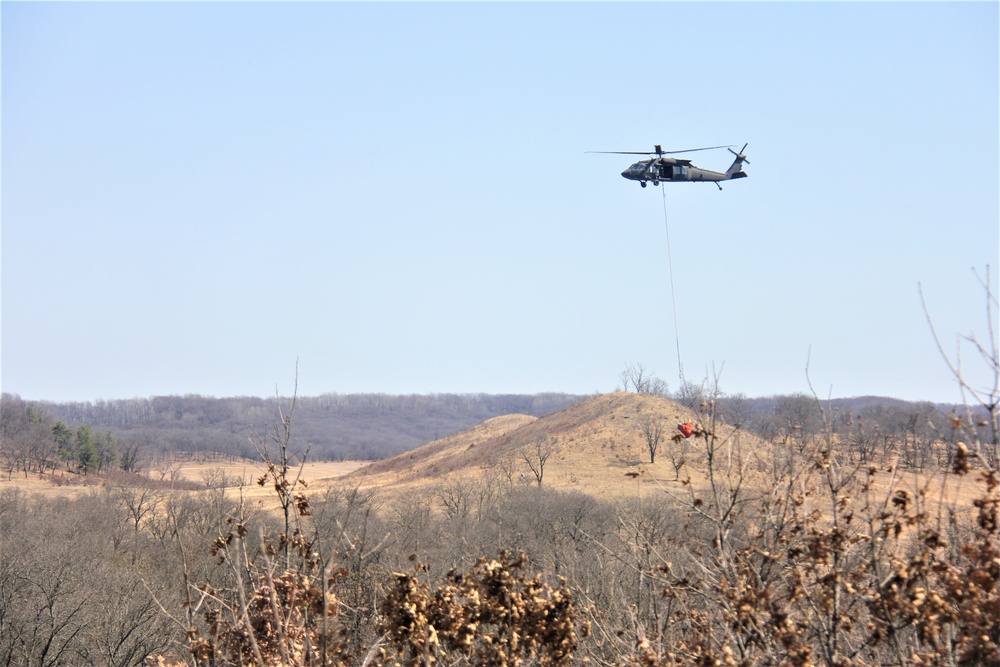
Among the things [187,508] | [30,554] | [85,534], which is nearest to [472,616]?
[30,554]

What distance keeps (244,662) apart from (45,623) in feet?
87.0

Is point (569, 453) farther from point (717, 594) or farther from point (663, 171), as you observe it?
point (717, 594)

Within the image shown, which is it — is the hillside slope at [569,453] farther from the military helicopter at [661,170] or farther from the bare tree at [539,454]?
the military helicopter at [661,170]

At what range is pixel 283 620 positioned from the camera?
7676 millimetres

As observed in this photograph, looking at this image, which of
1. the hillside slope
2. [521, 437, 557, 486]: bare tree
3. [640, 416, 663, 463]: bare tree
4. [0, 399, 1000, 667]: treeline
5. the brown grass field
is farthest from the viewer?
[640, 416, 663, 463]: bare tree

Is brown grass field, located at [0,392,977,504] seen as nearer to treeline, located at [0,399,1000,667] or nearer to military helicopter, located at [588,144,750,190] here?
military helicopter, located at [588,144,750,190]

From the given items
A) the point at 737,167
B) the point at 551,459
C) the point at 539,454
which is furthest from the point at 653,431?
the point at 737,167

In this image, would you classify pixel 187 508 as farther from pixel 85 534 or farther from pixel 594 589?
pixel 594 589

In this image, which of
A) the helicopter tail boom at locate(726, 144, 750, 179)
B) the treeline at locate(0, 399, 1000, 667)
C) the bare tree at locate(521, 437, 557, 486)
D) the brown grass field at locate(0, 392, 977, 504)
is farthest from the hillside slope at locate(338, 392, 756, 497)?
the treeline at locate(0, 399, 1000, 667)

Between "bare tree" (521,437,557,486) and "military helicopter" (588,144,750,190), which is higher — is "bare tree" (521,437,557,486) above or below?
below

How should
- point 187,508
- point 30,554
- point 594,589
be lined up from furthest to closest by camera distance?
point 187,508 → point 30,554 → point 594,589

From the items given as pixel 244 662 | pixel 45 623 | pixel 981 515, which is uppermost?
pixel 981 515

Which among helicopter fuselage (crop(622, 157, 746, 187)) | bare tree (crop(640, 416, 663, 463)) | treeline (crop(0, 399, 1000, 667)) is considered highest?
helicopter fuselage (crop(622, 157, 746, 187))

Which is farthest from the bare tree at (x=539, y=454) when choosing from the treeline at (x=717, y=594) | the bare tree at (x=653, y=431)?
the treeline at (x=717, y=594)
